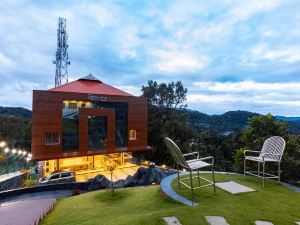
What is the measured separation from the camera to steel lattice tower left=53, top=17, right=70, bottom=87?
28.8 metres

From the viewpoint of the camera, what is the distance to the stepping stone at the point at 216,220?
3.54m

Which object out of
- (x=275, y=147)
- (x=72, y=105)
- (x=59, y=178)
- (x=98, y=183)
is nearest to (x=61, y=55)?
(x=72, y=105)

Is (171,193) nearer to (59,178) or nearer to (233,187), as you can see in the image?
(233,187)

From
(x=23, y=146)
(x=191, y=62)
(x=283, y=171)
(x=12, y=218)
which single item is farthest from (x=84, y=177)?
(x=23, y=146)

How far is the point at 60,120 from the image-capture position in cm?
2056

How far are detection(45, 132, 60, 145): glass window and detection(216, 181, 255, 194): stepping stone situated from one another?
18.1m

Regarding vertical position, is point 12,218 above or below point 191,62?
below

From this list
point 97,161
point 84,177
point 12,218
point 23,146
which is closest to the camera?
point 12,218

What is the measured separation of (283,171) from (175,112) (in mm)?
19932

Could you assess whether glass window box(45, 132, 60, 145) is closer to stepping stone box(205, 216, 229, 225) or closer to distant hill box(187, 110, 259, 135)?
stepping stone box(205, 216, 229, 225)

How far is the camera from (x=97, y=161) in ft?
77.8

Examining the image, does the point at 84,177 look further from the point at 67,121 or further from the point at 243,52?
the point at 243,52

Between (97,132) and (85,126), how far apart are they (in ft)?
5.03

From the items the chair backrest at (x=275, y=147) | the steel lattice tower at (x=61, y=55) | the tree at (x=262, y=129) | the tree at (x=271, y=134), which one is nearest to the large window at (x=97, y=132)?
the steel lattice tower at (x=61, y=55)
